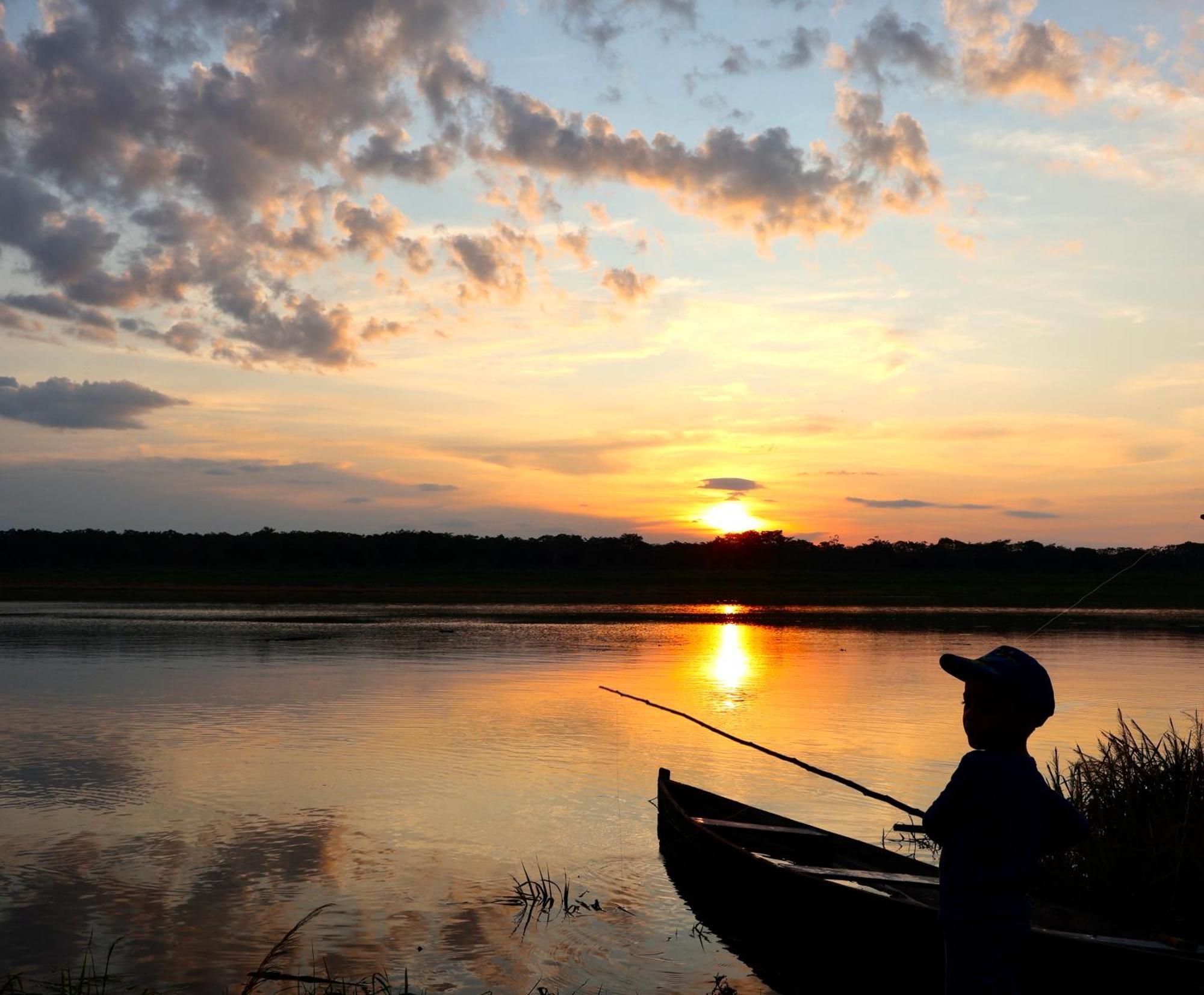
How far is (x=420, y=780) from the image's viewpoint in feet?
56.7

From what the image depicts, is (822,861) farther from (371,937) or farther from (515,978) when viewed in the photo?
(371,937)

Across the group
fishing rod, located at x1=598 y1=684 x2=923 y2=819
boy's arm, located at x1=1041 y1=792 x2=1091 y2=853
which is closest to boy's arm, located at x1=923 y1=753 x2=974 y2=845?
boy's arm, located at x1=1041 y1=792 x2=1091 y2=853

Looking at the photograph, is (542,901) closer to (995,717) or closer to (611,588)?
(995,717)

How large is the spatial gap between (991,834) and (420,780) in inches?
513

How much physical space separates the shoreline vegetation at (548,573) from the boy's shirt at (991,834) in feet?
262

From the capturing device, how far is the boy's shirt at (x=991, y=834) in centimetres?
548

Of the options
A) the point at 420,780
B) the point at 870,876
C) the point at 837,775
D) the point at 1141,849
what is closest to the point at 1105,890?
the point at 1141,849

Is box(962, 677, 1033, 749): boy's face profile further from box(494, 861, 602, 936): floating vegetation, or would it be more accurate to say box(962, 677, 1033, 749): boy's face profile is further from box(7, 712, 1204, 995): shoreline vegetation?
box(494, 861, 602, 936): floating vegetation

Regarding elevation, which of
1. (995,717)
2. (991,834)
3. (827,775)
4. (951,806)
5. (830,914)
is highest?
(995,717)

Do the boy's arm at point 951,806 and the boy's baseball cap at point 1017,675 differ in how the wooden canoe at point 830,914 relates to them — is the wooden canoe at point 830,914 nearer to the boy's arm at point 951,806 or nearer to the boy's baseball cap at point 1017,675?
the boy's arm at point 951,806

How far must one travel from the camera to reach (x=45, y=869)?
39.3 ft

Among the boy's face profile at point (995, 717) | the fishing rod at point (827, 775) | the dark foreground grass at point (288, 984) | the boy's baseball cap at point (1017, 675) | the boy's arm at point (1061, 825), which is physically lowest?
the dark foreground grass at point (288, 984)

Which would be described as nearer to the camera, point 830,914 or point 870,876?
point 830,914

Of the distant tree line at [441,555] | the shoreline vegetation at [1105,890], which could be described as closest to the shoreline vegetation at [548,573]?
the distant tree line at [441,555]
